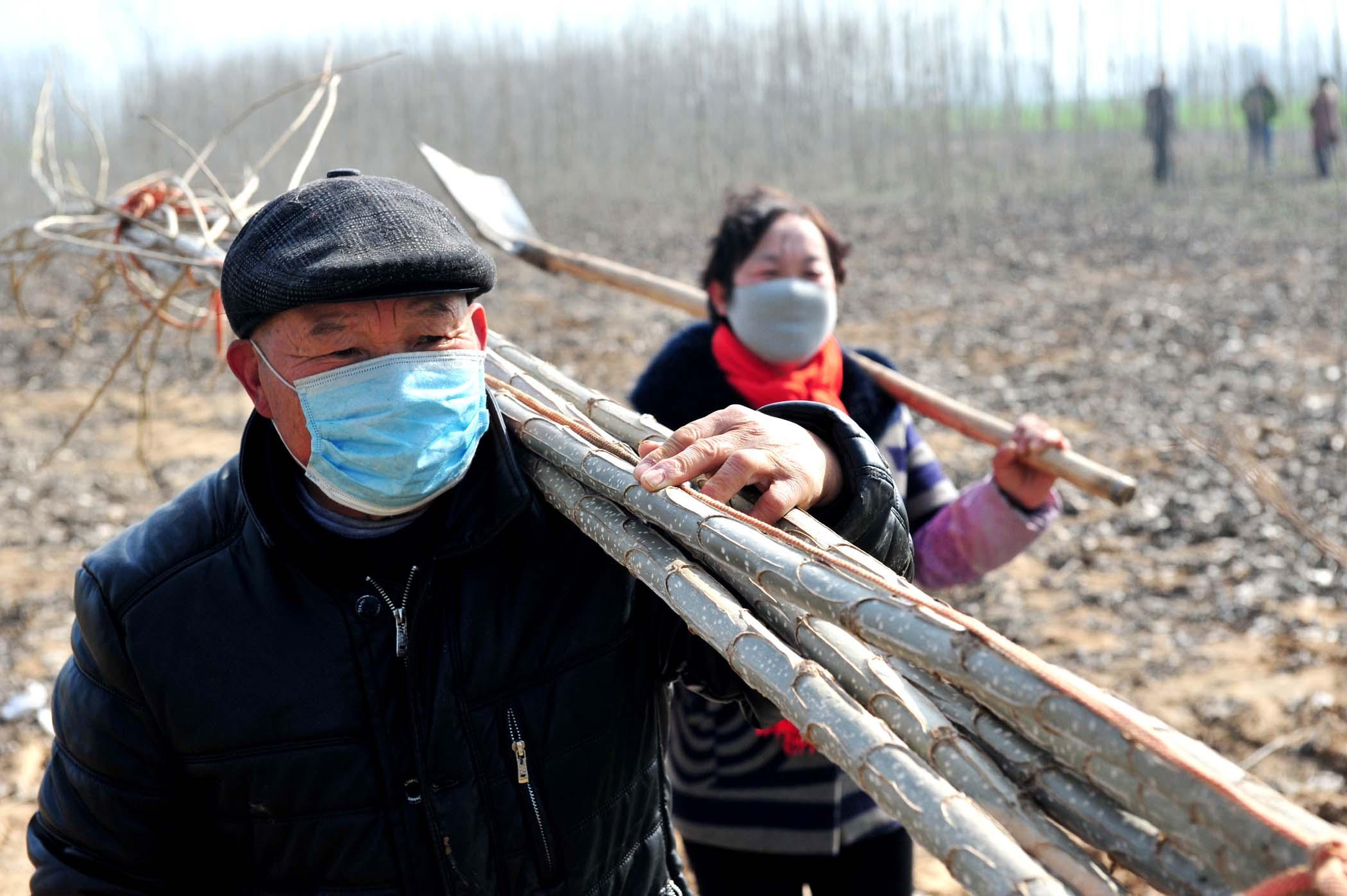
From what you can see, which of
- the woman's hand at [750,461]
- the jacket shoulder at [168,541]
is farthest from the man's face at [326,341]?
the woman's hand at [750,461]

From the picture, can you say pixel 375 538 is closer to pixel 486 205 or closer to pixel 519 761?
pixel 519 761

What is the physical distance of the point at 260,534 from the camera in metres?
1.59

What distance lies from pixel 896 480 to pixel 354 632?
1319 mm

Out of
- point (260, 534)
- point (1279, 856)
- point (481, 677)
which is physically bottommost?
point (481, 677)

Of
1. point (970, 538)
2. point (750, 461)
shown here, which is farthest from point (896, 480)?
point (750, 461)

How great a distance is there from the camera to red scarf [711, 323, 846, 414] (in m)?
2.57

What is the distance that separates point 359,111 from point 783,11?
12.6 metres

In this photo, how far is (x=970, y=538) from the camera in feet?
8.51

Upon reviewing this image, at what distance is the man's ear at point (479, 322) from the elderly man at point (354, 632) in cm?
7

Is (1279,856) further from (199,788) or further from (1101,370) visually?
(1101,370)

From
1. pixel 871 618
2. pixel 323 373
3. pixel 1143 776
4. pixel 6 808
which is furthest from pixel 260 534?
pixel 6 808

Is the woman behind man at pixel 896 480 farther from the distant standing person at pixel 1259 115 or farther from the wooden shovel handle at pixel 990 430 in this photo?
the distant standing person at pixel 1259 115

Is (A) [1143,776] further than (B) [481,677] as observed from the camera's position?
No

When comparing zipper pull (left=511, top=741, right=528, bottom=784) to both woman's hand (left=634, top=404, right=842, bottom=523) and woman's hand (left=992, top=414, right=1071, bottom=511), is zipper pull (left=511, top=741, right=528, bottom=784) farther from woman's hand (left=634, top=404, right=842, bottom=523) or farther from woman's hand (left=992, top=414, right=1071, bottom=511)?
woman's hand (left=992, top=414, right=1071, bottom=511)
